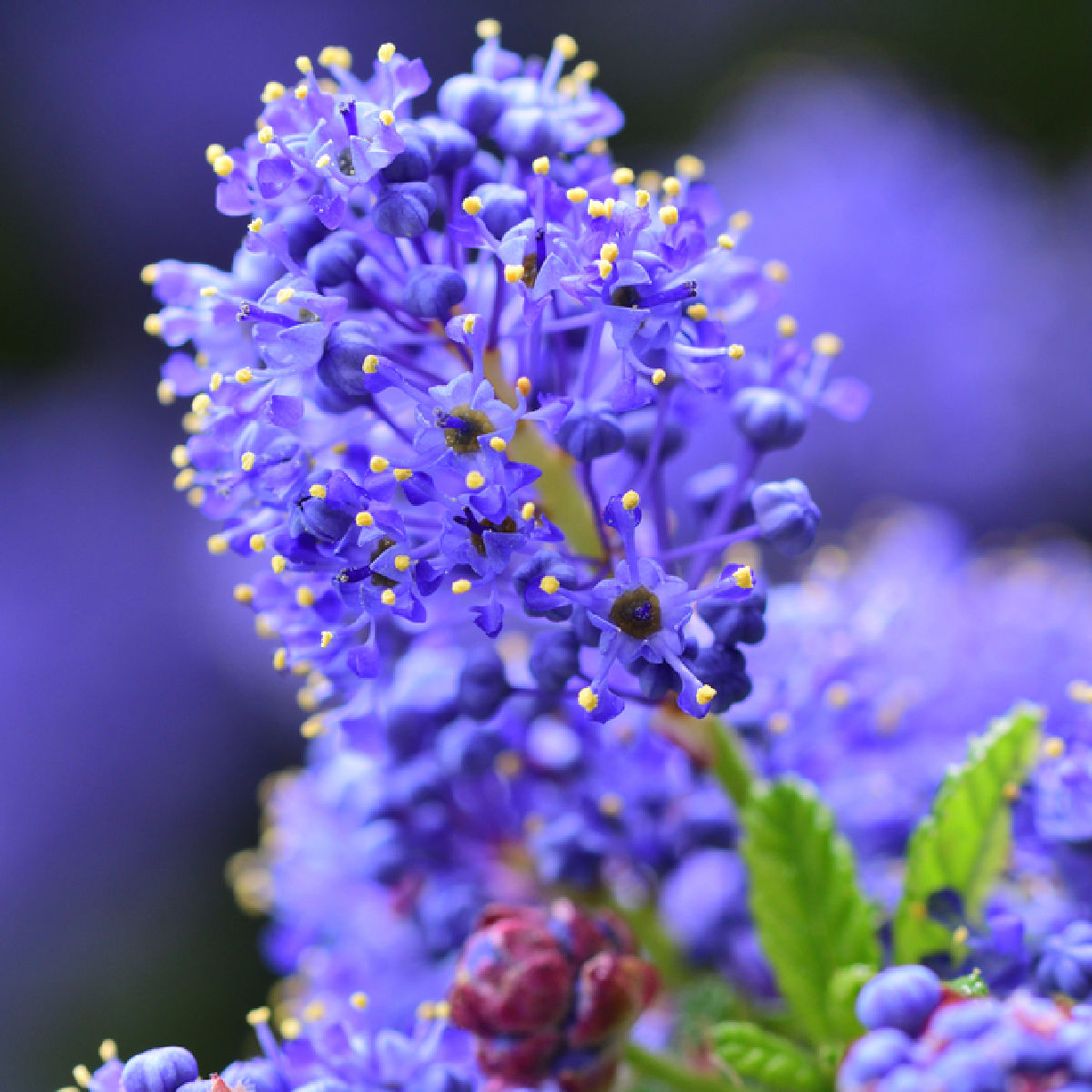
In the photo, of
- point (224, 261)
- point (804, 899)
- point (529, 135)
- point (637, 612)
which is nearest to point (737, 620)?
point (637, 612)

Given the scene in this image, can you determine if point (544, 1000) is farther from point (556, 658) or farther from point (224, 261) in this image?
point (224, 261)

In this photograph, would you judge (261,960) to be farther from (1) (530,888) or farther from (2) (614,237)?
(2) (614,237)

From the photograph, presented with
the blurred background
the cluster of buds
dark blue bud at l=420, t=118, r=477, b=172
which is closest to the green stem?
the cluster of buds

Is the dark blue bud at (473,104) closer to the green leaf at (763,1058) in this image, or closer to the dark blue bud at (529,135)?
the dark blue bud at (529,135)

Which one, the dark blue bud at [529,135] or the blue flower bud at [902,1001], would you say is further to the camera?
the dark blue bud at [529,135]

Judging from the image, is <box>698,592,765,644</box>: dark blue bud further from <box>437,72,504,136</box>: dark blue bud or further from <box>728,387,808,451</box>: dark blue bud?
<box>437,72,504,136</box>: dark blue bud

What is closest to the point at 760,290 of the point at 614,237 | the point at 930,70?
the point at 614,237

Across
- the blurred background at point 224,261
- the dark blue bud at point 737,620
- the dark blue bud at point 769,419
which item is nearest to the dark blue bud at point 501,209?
the dark blue bud at point 769,419
